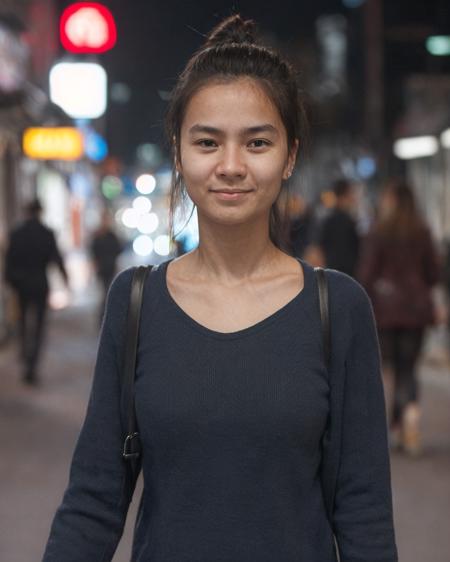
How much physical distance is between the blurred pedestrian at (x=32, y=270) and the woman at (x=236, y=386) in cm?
1037

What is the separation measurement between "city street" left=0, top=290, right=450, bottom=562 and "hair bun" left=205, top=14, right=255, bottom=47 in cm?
392

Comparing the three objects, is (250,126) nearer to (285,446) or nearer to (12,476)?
(285,446)

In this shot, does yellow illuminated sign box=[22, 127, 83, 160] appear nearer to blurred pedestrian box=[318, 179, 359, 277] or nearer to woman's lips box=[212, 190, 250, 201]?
blurred pedestrian box=[318, 179, 359, 277]

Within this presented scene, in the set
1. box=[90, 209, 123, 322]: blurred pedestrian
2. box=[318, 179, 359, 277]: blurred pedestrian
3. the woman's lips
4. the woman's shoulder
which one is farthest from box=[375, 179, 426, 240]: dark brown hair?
box=[90, 209, 123, 322]: blurred pedestrian

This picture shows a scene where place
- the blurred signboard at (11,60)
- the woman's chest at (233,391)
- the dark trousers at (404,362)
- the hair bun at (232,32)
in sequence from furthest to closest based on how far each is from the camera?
the blurred signboard at (11,60), the dark trousers at (404,362), the hair bun at (232,32), the woman's chest at (233,391)

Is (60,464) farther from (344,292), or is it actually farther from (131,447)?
(344,292)

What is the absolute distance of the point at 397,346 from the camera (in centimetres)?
849

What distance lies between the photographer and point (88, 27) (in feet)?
75.7

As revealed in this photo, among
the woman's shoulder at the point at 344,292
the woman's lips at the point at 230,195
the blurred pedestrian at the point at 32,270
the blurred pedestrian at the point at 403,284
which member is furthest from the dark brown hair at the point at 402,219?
the woman's lips at the point at 230,195

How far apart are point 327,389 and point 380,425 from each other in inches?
5.7

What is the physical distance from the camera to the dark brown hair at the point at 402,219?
26.8 feet

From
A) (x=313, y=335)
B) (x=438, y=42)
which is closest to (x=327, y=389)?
(x=313, y=335)

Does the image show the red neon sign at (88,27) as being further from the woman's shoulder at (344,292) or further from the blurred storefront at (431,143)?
the woman's shoulder at (344,292)

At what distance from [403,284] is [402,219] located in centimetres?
46
